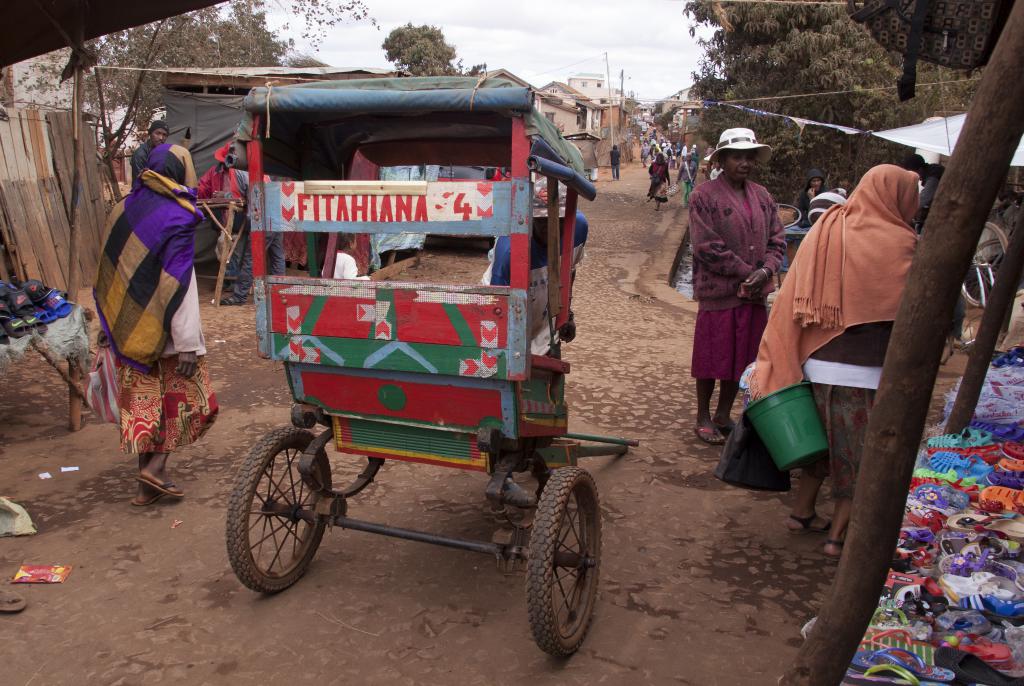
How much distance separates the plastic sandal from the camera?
4.23 meters

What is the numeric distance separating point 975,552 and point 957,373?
4.07 meters

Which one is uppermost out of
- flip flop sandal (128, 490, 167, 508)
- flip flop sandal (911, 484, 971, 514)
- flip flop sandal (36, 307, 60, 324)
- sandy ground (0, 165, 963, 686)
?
flip flop sandal (36, 307, 60, 324)

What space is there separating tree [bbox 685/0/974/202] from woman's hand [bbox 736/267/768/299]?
13.8 m

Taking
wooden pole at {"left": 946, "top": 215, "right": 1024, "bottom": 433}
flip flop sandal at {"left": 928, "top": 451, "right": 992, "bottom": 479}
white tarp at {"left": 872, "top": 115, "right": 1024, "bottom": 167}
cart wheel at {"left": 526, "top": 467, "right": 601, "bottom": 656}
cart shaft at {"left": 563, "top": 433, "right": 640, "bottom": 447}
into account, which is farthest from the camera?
white tarp at {"left": 872, "top": 115, "right": 1024, "bottom": 167}

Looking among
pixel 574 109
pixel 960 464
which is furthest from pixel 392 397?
pixel 574 109

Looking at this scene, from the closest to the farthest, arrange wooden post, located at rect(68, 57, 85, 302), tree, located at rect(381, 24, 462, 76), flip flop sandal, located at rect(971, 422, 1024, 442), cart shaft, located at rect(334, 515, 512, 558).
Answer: cart shaft, located at rect(334, 515, 512, 558)
flip flop sandal, located at rect(971, 422, 1024, 442)
wooden post, located at rect(68, 57, 85, 302)
tree, located at rect(381, 24, 462, 76)

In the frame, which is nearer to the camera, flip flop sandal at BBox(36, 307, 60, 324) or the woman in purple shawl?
the woman in purple shawl

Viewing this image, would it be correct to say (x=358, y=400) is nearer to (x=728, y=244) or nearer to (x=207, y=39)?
(x=728, y=244)

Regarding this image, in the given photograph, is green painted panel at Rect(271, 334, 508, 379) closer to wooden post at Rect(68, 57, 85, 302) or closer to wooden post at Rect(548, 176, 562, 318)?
wooden post at Rect(548, 176, 562, 318)

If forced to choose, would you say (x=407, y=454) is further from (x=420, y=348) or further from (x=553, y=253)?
(x=553, y=253)

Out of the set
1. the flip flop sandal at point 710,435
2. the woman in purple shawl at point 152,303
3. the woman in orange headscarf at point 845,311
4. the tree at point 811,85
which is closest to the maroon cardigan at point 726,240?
the flip flop sandal at point 710,435

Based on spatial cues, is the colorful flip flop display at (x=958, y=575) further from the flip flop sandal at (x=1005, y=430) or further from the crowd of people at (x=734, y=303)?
the crowd of people at (x=734, y=303)

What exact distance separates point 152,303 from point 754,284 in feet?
10.7

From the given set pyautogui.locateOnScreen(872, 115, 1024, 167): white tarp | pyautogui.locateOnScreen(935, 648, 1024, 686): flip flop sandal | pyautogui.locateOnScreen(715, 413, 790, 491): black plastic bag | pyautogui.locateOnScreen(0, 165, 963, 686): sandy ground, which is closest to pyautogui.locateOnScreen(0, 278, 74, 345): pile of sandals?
pyautogui.locateOnScreen(0, 165, 963, 686): sandy ground
